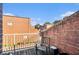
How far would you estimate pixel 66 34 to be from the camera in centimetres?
247

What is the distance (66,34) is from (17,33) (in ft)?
2.46

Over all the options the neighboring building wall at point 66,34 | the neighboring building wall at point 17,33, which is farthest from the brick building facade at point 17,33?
the neighboring building wall at point 66,34

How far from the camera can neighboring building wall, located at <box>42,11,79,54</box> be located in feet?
7.75

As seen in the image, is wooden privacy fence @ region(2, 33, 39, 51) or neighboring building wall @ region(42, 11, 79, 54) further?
wooden privacy fence @ region(2, 33, 39, 51)

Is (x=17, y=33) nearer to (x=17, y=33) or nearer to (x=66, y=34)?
(x=17, y=33)

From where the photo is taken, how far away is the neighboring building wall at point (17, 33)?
2.57 meters

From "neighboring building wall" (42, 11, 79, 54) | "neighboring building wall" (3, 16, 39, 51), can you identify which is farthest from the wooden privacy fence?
"neighboring building wall" (42, 11, 79, 54)

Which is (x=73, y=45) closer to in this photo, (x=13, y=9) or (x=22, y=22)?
(x=22, y=22)

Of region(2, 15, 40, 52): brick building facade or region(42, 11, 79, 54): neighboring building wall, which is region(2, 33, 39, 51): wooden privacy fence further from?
region(42, 11, 79, 54): neighboring building wall

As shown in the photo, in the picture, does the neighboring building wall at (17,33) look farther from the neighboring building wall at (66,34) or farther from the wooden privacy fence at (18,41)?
the neighboring building wall at (66,34)

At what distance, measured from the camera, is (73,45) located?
7.88 feet

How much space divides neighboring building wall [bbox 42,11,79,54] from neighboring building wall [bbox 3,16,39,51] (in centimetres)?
25

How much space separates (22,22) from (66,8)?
2.29 ft
